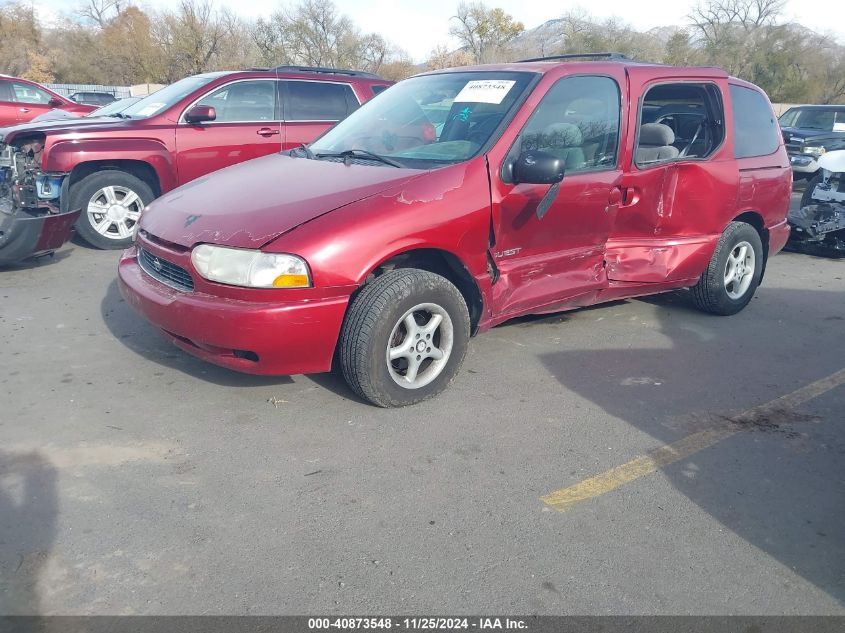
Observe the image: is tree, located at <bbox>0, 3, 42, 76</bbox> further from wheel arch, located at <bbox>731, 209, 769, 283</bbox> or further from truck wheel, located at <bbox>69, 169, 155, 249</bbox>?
wheel arch, located at <bbox>731, 209, 769, 283</bbox>

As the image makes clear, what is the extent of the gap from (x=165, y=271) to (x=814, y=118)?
1479cm

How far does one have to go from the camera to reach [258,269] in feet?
11.1

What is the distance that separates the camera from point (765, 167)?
5609 millimetres

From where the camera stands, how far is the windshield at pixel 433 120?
415cm

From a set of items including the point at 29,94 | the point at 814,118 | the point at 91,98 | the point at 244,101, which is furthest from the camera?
the point at 91,98

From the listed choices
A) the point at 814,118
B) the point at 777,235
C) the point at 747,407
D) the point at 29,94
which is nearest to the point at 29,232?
the point at 747,407

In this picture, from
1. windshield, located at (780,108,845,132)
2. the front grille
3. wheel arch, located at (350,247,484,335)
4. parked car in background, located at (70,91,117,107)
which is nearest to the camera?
the front grille

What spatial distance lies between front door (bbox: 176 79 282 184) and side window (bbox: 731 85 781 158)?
4.56 meters

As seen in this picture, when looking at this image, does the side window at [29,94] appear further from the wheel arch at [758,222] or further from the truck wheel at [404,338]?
the wheel arch at [758,222]

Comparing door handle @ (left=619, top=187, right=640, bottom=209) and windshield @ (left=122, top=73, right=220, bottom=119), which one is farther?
windshield @ (left=122, top=73, right=220, bottom=119)

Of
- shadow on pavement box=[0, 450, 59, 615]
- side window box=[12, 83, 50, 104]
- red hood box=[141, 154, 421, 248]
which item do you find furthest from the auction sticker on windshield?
side window box=[12, 83, 50, 104]

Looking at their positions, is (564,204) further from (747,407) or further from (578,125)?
(747,407)

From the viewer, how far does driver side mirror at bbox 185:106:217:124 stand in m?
7.14

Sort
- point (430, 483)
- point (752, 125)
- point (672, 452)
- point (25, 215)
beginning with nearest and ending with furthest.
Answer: point (430, 483) < point (672, 452) < point (752, 125) < point (25, 215)
